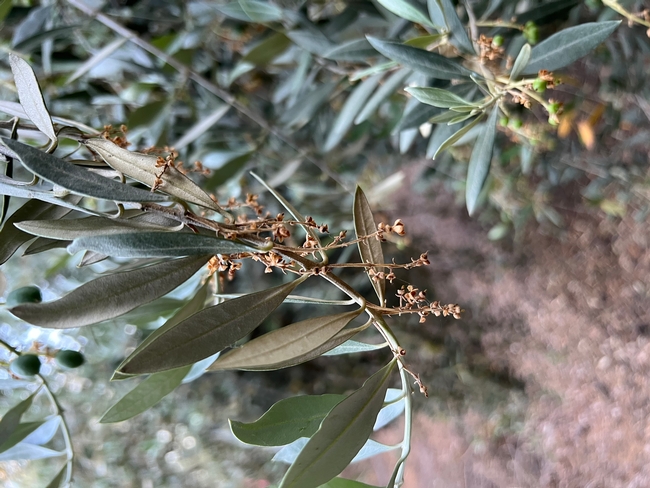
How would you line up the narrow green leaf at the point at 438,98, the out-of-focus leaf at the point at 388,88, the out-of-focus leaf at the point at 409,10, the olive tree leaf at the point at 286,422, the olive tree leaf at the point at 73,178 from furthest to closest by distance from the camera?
the out-of-focus leaf at the point at 388,88
the out-of-focus leaf at the point at 409,10
the narrow green leaf at the point at 438,98
the olive tree leaf at the point at 286,422
the olive tree leaf at the point at 73,178

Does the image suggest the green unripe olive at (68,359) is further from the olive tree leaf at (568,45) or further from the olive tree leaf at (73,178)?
the olive tree leaf at (568,45)

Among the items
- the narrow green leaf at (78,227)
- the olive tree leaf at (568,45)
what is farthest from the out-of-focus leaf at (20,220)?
the olive tree leaf at (568,45)

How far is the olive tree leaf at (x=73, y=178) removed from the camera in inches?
14.8

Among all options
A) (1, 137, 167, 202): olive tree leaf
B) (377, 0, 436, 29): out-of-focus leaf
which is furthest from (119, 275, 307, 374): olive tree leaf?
(377, 0, 436, 29): out-of-focus leaf

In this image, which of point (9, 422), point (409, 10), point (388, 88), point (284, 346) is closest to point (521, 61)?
point (409, 10)

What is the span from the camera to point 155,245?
409mm

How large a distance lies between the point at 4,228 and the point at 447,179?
1.50 m

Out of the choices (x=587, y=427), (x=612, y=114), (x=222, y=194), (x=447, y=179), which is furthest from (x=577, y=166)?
(x=587, y=427)

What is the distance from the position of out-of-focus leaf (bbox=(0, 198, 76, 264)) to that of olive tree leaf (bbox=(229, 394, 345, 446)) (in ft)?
0.99

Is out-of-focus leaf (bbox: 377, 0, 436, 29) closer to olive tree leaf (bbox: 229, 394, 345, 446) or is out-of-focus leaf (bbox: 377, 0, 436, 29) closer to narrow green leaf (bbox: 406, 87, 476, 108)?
narrow green leaf (bbox: 406, 87, 476, 108)

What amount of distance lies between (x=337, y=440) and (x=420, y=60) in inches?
19.2

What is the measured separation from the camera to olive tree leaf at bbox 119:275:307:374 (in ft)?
1.28

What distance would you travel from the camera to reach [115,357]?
6.78ft

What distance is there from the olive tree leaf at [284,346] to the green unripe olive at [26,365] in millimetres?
393
